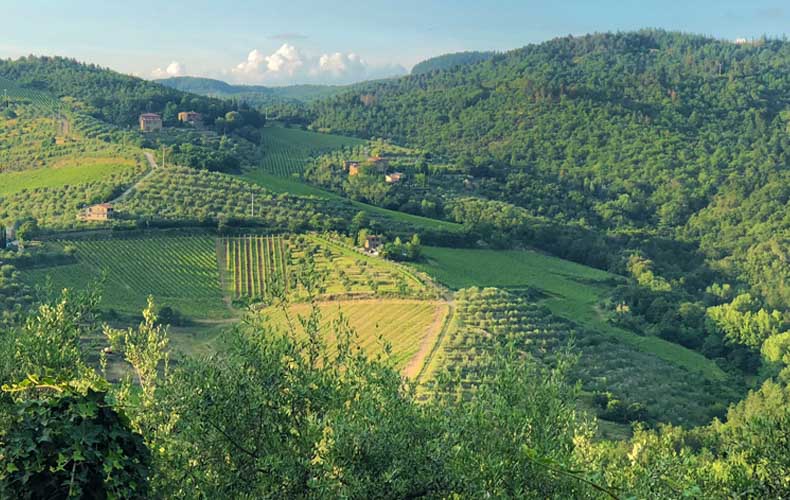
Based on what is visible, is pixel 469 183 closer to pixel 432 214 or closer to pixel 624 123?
pixel 432 214

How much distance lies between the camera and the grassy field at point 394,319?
3869 cm

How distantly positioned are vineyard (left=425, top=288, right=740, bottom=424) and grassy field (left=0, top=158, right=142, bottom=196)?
137ft

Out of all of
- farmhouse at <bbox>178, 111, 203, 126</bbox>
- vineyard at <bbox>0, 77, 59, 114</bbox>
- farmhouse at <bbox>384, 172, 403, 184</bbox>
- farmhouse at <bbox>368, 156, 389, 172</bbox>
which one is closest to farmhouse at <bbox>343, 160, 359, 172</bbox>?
farmhouse at <bbox>368, 156, 389, 172</bbox>

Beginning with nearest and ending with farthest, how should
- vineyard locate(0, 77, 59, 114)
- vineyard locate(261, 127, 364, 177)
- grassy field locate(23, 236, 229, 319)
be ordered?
grassy field locate(23, 236, 229, 319), vineyard locate(0, 77, 59, 114), vineyard locate(261, 127, 364, 177)

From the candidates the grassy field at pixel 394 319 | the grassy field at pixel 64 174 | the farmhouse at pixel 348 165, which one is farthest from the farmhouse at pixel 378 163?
the grassy field at pixel 394 319

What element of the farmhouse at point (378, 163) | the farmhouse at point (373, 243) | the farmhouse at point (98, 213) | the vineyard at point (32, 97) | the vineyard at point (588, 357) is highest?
the vineyard at point (32, 97)

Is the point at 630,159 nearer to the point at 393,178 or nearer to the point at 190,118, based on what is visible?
the point at 393,178

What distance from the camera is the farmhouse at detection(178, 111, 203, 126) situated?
3936 inches

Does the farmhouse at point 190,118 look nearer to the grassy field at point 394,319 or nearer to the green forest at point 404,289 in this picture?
the green forest at point 404,289

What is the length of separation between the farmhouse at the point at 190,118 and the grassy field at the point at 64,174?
91.3 ft

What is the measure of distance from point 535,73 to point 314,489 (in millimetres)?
172862

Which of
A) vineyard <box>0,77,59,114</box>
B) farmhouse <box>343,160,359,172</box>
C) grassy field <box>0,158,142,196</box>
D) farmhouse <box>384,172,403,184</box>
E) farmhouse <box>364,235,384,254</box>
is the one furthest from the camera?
vineyard <box>0,77,59,114</box>

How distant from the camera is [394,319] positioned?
4316 centimetres

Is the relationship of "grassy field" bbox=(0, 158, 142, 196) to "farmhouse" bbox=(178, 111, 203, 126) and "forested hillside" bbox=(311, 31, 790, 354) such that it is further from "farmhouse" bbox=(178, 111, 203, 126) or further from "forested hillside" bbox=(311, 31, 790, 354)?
"forested hillside" bbox=(311, 31, 790, 354)
